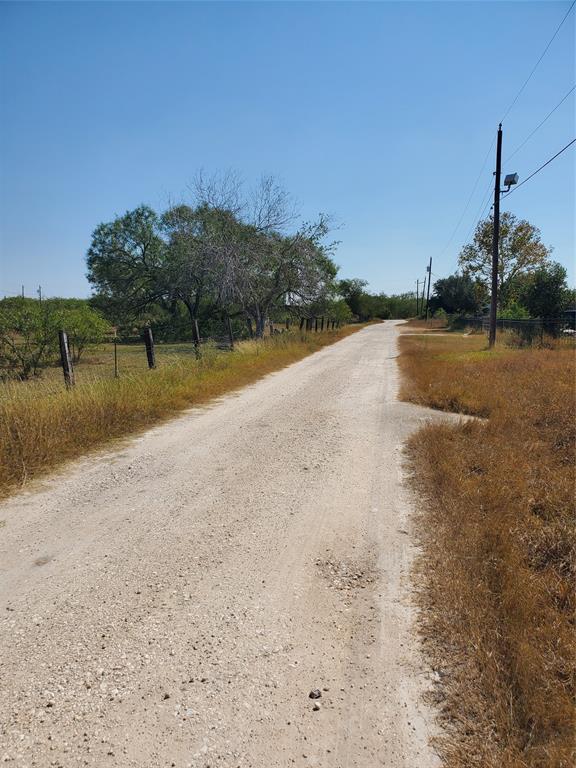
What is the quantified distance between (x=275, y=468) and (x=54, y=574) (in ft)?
8.68

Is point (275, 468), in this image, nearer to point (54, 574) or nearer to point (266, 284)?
point (54, 574)

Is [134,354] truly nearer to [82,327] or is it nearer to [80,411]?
[82,327]

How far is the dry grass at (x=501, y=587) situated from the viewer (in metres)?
1.96

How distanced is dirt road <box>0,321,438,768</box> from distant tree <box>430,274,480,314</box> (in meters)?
69.0

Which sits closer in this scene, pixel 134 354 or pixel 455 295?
pixel 134 354

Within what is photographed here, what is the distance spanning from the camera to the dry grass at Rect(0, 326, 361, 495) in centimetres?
530

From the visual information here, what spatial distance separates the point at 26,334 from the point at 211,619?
39.0ft

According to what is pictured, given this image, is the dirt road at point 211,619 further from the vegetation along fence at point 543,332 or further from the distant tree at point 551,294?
the distant tree at point 551,294

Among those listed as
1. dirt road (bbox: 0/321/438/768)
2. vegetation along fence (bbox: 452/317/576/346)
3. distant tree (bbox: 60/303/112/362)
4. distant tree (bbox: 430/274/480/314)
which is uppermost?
distant tree (bbox: 430/274/480/314)

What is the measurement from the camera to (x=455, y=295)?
71.4 meters

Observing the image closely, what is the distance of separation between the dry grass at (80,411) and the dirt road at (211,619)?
0.51 m

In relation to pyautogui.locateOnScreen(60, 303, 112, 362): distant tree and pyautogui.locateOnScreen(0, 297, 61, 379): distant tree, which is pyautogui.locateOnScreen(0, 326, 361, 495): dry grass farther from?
pyautogui.locateOnScreen(60, 303, 112, 362): distant tree

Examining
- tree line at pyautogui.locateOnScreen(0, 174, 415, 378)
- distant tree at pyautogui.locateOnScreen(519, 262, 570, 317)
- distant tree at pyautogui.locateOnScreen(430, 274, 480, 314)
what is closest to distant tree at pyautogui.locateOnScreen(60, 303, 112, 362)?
tree line at pyautogui.locateOnScreen(0, 174, 415, 378)

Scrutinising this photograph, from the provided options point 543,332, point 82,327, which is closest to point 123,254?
point 82,327
